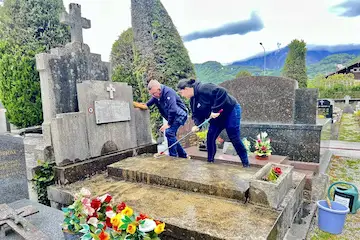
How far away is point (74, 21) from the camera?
3305 millimetres

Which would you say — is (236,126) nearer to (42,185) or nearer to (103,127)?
(103,127)

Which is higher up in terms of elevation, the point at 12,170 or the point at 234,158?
the point at 12,170

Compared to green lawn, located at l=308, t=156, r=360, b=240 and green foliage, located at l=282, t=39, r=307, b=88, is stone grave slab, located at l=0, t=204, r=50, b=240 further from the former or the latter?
green foliage, located at l=282, t=39, r=307, b=88

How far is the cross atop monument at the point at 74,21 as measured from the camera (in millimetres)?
3269

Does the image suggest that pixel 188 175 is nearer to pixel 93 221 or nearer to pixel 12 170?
pixel 93 221

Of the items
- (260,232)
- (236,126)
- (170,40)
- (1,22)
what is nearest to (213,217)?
(260,232)

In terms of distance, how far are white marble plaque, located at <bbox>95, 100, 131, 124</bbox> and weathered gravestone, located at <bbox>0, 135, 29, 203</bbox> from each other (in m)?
1.07

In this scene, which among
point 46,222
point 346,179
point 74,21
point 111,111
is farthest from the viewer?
point 346,179

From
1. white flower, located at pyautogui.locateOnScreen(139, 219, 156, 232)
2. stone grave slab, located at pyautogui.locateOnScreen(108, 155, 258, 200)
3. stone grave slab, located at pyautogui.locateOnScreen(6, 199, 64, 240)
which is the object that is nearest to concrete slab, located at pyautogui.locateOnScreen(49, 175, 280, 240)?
stone grave slab, located at pyautogui.locateOnScreen(108, 155, 258, 200)

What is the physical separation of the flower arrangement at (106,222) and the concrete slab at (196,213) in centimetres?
29

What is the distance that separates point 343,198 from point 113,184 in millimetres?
3132

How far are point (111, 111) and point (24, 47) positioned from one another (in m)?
3.60

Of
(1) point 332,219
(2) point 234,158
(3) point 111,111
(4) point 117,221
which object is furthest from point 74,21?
(1) point 332,219

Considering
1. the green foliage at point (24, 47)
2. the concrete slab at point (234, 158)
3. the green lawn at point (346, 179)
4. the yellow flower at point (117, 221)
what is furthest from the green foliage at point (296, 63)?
the yellow flower at point (117, 221)
